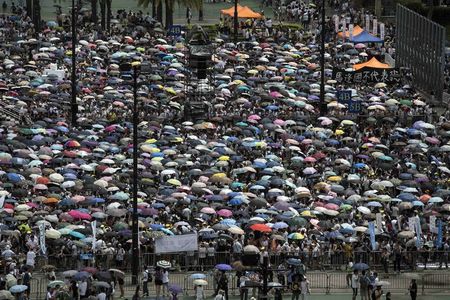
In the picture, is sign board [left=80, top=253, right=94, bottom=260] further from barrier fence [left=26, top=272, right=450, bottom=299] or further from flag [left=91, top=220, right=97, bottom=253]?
barrier fence [left=26, top=272, right=450, bottom=299]

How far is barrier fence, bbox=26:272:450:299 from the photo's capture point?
5725 centimetres

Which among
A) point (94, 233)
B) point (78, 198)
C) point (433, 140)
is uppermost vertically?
point (433, 140)

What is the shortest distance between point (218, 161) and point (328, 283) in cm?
1241

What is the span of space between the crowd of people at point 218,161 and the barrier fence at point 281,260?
5cm

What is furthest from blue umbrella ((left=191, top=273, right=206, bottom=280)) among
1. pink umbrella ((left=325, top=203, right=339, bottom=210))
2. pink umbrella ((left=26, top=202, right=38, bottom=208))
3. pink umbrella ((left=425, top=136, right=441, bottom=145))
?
pink umbrella ((left=425, top=136, right=441, bottom=145))

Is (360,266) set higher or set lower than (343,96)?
lower

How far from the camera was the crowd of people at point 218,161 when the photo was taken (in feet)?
196

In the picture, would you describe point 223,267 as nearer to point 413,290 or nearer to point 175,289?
point 175,289

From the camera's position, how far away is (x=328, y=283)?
5828cm

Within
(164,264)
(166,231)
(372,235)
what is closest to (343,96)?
(372,235)

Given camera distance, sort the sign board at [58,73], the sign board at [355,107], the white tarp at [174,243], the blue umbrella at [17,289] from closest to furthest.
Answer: the blue umbrella at [17,289] → the white tarp at [174,243] → the sign board at [355,107] → the sign board at [58,73]

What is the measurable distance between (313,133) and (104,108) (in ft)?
32.7

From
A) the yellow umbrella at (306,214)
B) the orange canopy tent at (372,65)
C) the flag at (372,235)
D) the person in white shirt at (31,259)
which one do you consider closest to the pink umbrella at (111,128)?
the yellow umbrella at (306,214)

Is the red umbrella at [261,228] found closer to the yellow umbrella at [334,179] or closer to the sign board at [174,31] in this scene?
the yellow umbrella at [334,179]
